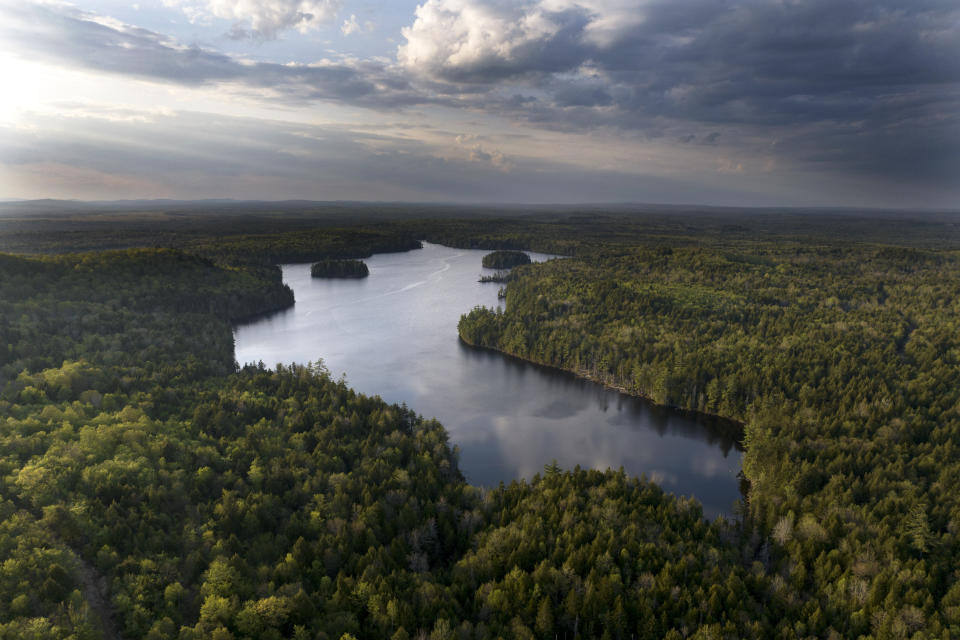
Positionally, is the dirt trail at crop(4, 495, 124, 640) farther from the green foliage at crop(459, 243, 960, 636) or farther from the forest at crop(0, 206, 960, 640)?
the green foliage at crop(459, 243, 960, 636)

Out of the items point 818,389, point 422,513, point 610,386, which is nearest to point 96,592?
point 422,513

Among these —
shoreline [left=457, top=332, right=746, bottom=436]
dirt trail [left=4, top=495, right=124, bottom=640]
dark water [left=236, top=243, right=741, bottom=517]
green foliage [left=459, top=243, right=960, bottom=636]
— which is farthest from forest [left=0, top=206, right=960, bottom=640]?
dark water [left=236, top=243, right=741, bottom=517]

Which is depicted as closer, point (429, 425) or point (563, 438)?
point (429, 425)

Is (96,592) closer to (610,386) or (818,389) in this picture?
(610,386)

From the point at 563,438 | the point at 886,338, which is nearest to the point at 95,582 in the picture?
the point at 563,438

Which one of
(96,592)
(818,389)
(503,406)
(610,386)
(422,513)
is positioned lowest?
(503,406)

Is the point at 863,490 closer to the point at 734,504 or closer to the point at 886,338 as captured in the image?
the point at 734,504

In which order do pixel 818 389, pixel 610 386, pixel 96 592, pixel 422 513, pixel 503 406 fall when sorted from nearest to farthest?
1. pixel 96 592
2. pixel 422 513
3. pixel 818 389
4. pixel 503 406
5. pixel 610 386

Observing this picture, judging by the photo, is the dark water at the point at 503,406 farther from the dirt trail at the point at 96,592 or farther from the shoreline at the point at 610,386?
the dirt trail at the point at 96,592

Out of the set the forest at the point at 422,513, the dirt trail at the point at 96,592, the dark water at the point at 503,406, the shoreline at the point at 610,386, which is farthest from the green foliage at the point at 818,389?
the dirt trail at the point at 96,592
